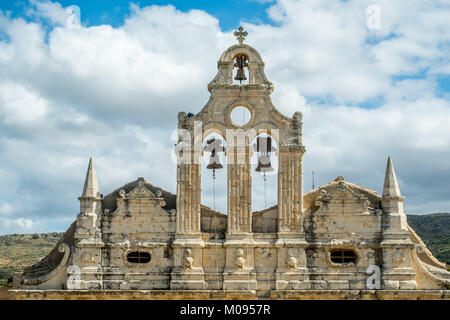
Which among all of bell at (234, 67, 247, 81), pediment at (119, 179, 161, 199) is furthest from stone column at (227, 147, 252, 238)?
bell at (234, 67, 247, 81)

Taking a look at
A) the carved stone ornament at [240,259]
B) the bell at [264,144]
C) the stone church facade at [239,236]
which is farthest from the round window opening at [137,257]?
the bell at [264,144]

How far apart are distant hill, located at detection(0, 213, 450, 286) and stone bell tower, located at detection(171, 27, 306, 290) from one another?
22.0 metres

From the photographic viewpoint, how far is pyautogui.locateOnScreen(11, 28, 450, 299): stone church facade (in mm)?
Result: 27188

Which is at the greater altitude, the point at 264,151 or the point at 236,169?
the point at 264,151

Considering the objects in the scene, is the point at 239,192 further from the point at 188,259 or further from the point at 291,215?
the point at 188,259

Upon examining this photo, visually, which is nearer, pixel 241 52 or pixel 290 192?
pixel 290 192

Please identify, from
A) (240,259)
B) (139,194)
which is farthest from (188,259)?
(139,194)

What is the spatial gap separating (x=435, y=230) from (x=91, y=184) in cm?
4109

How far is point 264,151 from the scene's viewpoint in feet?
94.1

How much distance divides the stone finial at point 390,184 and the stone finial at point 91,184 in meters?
10.6

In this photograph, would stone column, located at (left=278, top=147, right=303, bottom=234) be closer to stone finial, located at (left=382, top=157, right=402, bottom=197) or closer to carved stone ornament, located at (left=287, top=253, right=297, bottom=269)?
carved stone ornament, located at (left=287, top=253, right=297, bottom=269)

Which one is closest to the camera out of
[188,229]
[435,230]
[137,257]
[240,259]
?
[240,259]

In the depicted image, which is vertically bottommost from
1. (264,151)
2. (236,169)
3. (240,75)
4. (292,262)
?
(292,262)
